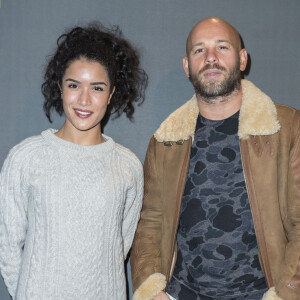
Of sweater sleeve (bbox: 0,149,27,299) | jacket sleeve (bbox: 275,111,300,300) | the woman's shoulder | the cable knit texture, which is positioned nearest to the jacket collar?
jacket sleeve (bbox: 275,111,300,300)

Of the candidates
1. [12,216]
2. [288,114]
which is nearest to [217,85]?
[288,114]

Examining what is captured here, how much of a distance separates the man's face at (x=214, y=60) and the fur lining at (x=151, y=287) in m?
0.91

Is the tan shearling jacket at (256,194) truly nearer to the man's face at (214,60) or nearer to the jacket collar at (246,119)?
the jacket collar at (246,119)

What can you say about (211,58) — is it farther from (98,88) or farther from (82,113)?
(82,113)

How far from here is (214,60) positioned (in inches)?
76.4

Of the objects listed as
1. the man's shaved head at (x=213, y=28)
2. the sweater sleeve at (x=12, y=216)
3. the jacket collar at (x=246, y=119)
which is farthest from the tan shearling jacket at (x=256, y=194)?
the sweater sleeve at (x=12, y=216)

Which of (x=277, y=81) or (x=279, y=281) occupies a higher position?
(x=277, y=81)

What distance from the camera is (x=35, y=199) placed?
5.49 ft

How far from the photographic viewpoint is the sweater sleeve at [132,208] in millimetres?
1963

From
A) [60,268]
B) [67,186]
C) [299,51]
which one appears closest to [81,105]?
[67,186]

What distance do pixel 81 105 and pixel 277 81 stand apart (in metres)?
1.30

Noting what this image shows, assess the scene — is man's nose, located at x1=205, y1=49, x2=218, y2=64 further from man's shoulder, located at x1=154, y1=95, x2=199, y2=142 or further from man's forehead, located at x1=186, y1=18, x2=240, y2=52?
man's shoulder, located at x1=154, y1=95, x2=199, y2=142

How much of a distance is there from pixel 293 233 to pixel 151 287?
0.70 meters

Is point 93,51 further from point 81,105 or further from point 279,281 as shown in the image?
point 279,281
